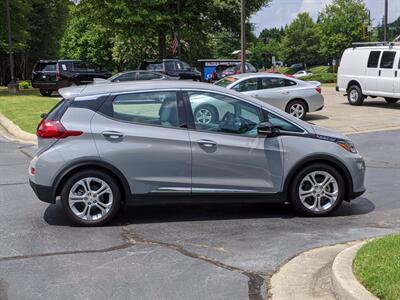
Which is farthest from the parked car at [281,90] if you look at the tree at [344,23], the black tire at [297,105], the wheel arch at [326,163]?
the tree at [344,23]

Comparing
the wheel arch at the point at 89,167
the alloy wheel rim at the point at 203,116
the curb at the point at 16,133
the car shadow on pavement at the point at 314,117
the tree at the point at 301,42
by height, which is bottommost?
the curb at the point at 16,133

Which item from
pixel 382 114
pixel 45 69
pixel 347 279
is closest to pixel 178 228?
pixel 347 279

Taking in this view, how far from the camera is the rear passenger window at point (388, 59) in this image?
65.0 ft

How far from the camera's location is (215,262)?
5.28 m

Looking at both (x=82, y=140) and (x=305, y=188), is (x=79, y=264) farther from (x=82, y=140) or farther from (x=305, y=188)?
(x=305, y=188)

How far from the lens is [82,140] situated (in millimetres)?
6434

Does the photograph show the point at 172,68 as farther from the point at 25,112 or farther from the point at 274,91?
the point at 274,91

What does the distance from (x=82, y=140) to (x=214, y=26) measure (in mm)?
36915

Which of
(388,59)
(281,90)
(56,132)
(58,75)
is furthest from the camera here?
(58,75)

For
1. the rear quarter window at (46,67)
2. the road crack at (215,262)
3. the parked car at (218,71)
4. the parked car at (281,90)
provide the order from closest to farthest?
the road crack at (215,262) < the parked car at (281,90) < the rear quarter window at (46,67) < the parked car at (218,71)

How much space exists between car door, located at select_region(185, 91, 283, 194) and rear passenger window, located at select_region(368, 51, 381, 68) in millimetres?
14788

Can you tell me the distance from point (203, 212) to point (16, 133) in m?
10.3

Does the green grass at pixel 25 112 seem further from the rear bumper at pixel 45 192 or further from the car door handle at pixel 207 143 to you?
the car door handle at pixel 207 143

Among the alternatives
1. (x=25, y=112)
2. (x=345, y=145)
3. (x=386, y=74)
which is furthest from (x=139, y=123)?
(x=386, y=74)
